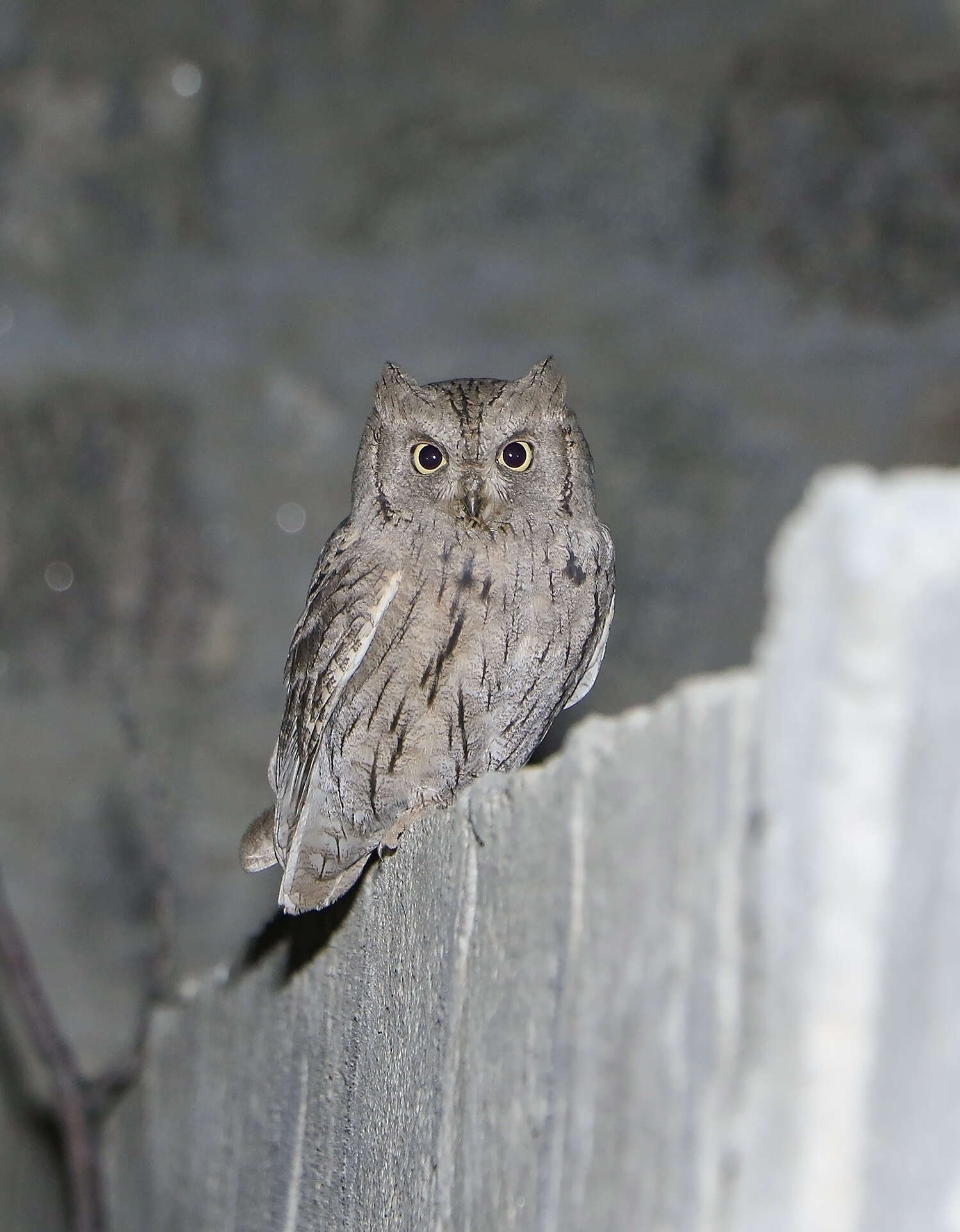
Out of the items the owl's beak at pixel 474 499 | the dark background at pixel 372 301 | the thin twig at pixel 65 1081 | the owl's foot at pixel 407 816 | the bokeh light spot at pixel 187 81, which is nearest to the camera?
the owl's foot at pixel 407 816

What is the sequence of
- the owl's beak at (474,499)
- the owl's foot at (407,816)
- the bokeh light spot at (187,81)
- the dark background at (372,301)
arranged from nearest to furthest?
the owl's foot at (407,816) < the owl's beak at (474,499) < the dark background at (372,301) < the bokeh light spot at (187,81)

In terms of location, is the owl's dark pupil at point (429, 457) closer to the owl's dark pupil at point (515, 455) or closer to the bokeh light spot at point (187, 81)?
the owl's dark pupil at point (515, 455)

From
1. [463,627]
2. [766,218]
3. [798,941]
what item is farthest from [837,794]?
[766,218]

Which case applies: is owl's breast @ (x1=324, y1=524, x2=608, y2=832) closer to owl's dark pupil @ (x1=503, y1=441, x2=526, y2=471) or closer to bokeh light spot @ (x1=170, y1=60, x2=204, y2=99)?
owl's dark pupil @ (x1=503, y1=441, x2=526, y2=471)

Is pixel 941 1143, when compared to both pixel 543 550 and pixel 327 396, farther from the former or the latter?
pixel 327 396

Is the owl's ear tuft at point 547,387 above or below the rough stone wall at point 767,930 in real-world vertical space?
above

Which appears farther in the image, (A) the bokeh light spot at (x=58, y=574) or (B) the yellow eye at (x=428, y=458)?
(A) the bokeh light spot at (x=58, y=574)

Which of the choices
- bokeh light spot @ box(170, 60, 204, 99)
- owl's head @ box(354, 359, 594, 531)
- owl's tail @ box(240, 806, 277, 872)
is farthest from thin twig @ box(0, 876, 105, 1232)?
bokeh light spot @ box(170, 60, 204, 99)

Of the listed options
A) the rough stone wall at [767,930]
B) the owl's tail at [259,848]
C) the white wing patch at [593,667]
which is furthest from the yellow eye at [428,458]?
the rough stone wall at [767,930]
